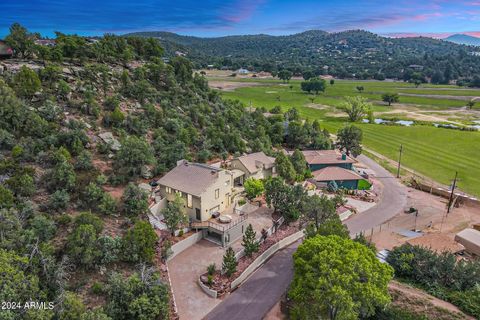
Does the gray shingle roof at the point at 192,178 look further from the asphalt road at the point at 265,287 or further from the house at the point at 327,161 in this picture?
the house at the point at 327,161

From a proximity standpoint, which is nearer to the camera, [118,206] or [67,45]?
[118,206]

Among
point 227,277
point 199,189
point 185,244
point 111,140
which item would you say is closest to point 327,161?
point 199,189

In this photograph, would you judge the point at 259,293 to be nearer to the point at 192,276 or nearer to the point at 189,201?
the point at 192,276

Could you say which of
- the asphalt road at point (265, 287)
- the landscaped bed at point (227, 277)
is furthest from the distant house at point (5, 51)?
the asphalt road at point (265, 287)

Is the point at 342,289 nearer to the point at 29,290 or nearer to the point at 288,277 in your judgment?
the point at 288,277

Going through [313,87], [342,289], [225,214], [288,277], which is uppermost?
[313,87]

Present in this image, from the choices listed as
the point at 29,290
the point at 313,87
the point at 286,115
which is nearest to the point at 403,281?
the point at 29,290

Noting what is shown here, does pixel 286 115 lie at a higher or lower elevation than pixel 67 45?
lower
